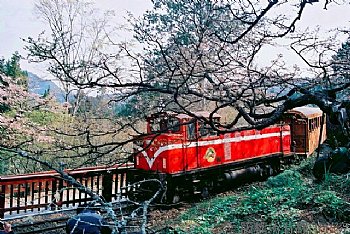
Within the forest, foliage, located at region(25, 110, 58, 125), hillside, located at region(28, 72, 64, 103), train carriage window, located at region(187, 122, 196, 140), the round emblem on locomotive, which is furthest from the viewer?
hillside, located at region(28, 72, 64, 103)

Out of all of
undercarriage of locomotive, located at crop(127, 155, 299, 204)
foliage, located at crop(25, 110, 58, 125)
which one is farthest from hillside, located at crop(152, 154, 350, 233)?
foliage, located at crop(25, 110, 58, 125)

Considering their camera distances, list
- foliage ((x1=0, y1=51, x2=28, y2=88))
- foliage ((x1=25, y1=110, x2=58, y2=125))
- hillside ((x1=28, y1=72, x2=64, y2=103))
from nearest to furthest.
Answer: foliage ((x1=25, y1=110, x2=58, y2=125)) < hillside ((x1=28, y1=72, x2=64, y2=103)) < foliage ((x1=0, y1=51, x2=28, y2=88))

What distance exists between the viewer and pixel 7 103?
12.0 m

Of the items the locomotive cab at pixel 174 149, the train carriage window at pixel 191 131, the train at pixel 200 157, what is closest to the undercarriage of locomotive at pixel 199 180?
the train at pixel 200 157

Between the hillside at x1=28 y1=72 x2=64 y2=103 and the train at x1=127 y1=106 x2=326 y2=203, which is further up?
the hillside at x1=28 y1=72 x2=64 y2=103

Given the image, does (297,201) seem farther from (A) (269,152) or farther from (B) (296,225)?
(A) (269,152)

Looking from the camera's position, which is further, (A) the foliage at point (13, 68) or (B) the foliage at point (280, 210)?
(A) the foliage at point (13, 68)

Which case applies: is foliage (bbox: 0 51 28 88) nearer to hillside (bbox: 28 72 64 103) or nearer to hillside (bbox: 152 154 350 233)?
hillside (bbox: 28 72 64 103)

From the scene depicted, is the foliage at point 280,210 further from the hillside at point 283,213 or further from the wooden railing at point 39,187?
the wooden railing at point 39,187

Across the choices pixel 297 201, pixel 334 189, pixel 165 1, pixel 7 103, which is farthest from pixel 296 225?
pixel 165 1

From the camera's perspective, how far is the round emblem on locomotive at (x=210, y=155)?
9917 mm

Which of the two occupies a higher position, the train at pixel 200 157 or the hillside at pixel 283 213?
the train at pixel 200 157

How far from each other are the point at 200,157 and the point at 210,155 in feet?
1.32

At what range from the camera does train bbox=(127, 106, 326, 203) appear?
902cm
